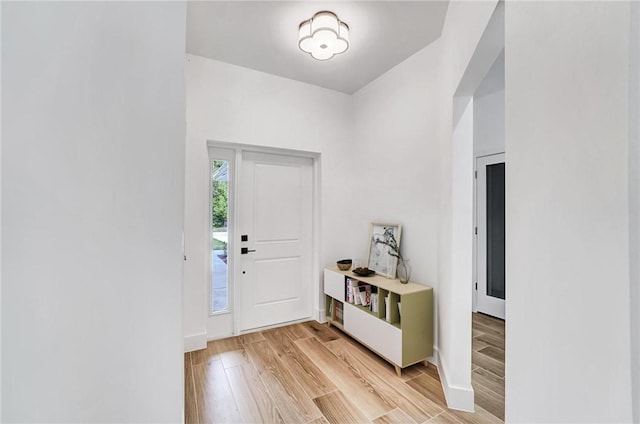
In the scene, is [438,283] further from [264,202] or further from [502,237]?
[264,202]

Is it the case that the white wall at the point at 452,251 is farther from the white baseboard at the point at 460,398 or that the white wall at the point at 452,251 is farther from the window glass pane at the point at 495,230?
the window glass pane at the point at 495,230

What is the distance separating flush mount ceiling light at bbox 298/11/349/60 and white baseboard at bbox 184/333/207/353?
2697 millimetres

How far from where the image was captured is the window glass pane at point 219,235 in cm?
277

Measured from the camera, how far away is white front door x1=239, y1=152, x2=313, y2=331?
9.58 feet

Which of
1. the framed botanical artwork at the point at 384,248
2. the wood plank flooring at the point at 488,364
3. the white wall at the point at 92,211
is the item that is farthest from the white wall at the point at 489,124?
the white wall at the point at 92,211

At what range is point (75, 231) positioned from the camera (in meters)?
0.57

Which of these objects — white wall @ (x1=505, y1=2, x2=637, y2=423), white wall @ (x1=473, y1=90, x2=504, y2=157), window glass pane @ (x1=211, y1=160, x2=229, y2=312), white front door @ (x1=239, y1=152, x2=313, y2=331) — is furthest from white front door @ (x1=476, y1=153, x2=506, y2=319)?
window glass pane @ (x1=211, y1=160, x2=229, y2=312)

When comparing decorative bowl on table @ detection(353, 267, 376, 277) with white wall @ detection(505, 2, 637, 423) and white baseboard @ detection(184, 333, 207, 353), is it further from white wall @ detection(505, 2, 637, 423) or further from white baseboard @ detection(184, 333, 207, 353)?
white wall @ detection(505, 2, 637, 423)

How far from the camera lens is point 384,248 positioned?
2.76m

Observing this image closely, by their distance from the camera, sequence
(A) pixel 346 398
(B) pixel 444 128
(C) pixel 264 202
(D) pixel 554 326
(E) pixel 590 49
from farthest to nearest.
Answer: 1. (C) pixel 264 202
2. (B) pixel 444 128
3. (A) pixel 346 398
4. (D) pixel 554 326
5. (E) pixel 590 49

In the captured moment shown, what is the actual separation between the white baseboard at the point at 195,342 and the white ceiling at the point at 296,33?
2.62 metres

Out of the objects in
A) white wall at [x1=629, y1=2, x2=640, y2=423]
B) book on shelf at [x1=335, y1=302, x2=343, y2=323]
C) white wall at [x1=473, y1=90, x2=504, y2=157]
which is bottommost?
book on shelf at [x1=335, y1=302, x2=343, y2=323]

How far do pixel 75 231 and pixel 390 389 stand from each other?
6.99ft

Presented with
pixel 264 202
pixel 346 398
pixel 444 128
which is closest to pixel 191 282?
pixel 264 202
